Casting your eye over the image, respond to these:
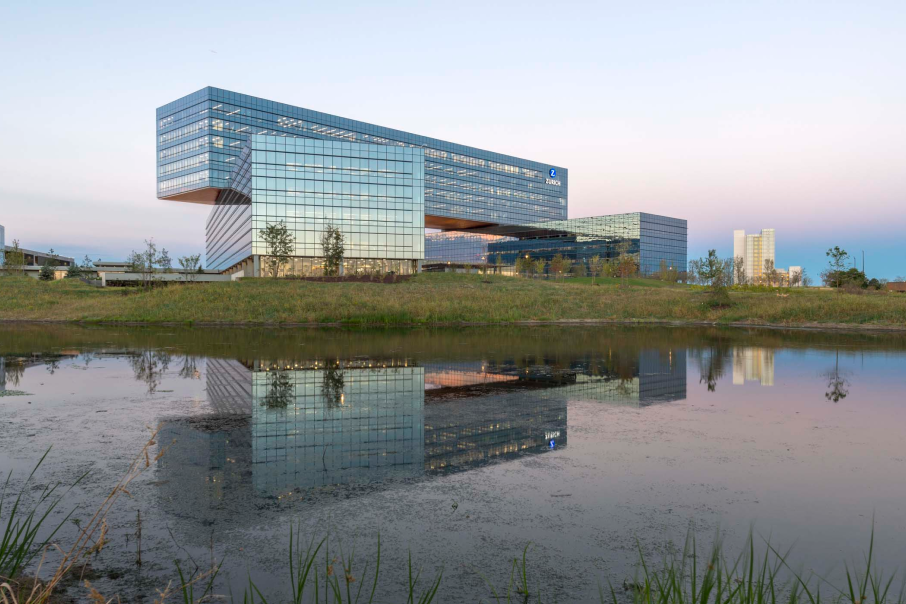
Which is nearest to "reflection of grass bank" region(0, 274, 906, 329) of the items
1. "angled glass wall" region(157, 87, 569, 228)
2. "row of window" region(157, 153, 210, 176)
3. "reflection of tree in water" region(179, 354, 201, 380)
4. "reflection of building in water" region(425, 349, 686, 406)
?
"reflection of tree in water" region(179, 354, 201, 380)

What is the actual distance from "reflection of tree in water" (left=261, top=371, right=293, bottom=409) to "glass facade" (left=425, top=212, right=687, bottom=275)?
89.0m

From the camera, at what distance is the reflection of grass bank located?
1465 inches

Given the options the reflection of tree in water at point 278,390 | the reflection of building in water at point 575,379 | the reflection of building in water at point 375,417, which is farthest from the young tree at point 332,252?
the reflection of tree in water at point 278,390

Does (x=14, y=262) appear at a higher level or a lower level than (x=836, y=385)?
higher

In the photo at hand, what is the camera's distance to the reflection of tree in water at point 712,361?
15.2 meters

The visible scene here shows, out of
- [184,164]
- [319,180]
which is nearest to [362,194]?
[319,180]

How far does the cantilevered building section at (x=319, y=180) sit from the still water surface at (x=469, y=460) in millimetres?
63479

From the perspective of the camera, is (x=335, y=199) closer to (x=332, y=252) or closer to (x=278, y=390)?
(x=332, y=252)

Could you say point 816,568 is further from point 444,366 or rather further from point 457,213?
point 457,213

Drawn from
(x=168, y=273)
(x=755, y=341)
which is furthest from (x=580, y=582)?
(x=168, y=273)

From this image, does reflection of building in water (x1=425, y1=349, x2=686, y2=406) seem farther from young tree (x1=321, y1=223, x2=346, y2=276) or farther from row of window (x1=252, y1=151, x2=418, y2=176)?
row of window (x1=252, y1=151, x2=418, y2=176)

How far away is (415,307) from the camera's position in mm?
39312

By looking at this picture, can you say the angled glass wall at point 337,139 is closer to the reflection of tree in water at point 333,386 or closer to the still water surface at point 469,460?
the reflection of tree in water at point 333,386

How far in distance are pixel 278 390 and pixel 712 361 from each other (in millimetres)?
13981
